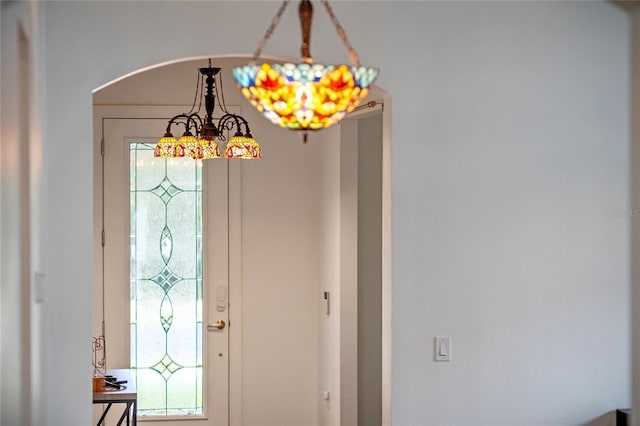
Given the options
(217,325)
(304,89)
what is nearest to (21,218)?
(304,89)

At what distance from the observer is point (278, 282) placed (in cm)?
546

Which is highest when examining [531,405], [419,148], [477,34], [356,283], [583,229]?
[477,34]

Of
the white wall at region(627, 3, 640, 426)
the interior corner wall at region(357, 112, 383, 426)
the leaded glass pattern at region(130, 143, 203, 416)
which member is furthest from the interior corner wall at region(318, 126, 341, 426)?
the white wall at region(627, 3, 640, 426)

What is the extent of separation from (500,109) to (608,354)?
3.64 ft

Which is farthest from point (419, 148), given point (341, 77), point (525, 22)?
point (341, 77)

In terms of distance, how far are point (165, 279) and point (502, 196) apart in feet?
8.62

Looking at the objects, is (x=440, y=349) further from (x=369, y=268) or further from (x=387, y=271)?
(x=369, y=268)

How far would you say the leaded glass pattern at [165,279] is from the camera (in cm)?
531

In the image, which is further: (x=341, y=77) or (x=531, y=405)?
(x=531, y=405)

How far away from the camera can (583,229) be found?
3457mm

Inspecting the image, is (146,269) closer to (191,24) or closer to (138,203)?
(138,203)

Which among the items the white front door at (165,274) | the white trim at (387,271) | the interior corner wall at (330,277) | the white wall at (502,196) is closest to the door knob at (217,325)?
the white front door at (165,274)

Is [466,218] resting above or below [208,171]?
below

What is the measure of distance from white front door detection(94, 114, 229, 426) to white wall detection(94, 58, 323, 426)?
142mm
